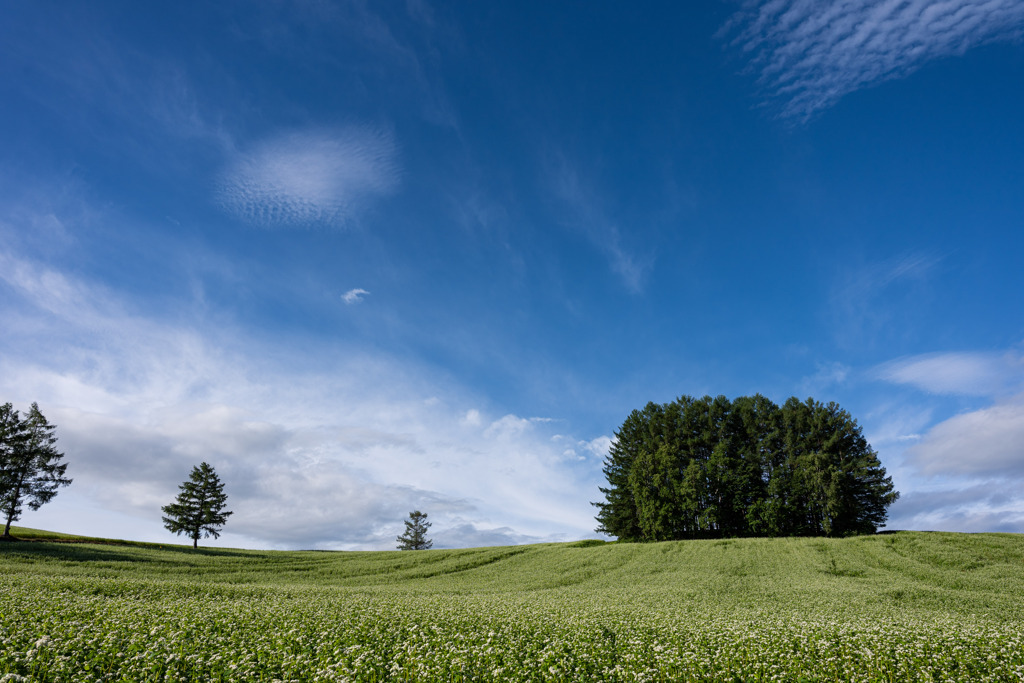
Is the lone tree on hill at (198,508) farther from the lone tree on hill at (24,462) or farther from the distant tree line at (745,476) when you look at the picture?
the distant tree line at (745,476)

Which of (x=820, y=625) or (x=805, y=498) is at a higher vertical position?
(x=805, y=498)

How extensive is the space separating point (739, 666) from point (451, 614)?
1056 centimetres

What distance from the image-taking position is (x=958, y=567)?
4038 centimetres

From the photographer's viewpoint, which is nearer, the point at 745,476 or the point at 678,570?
the point at 678,570

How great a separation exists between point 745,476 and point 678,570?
25765mm

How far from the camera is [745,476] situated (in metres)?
63.8

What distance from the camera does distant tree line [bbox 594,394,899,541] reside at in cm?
5988

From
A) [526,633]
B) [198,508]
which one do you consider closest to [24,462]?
[198,508]

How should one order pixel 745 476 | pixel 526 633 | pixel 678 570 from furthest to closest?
pixel 745 476 < pixel 678 570 < pixel 526 633

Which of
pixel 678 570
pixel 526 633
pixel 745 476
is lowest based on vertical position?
pixel 526 633

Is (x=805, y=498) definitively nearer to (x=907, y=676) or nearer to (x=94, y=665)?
(x=907, y=676)

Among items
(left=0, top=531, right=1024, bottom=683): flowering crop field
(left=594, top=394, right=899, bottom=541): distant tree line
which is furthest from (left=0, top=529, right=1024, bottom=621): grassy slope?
(left=594, top=394, right=899, bottom=541): distant tree line

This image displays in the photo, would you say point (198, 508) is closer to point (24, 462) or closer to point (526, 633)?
point (24, 462)

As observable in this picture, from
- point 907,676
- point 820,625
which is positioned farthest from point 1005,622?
point 907,676
